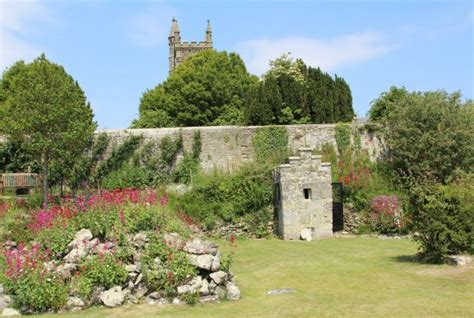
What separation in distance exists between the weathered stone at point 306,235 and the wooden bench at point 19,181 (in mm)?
10612

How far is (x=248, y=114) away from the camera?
25625 mm

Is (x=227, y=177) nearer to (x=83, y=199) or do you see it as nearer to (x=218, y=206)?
(x=218, y=206)

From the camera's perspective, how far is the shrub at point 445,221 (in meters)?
12.5

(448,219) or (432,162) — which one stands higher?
(432,162)

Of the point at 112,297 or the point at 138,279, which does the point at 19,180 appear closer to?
the point at 138,279

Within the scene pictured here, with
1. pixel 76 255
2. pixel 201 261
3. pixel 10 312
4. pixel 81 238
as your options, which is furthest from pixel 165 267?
pixel 10 312

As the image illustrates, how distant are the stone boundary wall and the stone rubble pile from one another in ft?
42.6

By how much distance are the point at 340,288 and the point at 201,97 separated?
32.1m

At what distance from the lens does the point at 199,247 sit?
10383mm

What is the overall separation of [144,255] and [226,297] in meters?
1.68

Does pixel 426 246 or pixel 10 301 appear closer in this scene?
pixel 10 301

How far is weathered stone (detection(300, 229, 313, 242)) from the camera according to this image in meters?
19.2

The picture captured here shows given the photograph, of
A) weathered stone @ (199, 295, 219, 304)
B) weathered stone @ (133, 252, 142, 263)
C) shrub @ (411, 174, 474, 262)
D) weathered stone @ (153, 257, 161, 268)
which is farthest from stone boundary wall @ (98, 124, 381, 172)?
weathered stone @ (199, 295, 219, 304)

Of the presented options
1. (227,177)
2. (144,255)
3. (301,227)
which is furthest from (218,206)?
(144,255)
